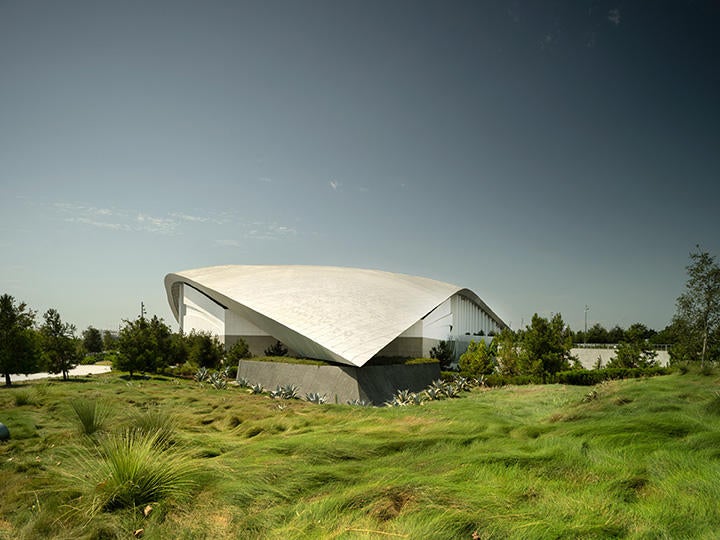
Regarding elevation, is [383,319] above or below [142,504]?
above

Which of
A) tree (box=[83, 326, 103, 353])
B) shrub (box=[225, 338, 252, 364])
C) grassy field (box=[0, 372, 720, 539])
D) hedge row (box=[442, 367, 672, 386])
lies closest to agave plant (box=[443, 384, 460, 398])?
hedge row (box=[442, 367, 672, 386])

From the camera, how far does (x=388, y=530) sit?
3.24 metres

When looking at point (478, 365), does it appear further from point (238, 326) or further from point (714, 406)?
point (714, 406)

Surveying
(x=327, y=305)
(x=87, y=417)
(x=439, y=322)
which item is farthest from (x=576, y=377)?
(x=87, y=417)

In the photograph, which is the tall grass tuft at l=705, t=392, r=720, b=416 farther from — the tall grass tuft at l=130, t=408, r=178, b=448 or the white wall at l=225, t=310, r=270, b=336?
the white wall at l=225, t=310, r=270, b=336

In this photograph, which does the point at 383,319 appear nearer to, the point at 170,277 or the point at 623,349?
the point at 623,349

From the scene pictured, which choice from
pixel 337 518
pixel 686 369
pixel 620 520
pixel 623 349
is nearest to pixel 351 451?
pixel 337 518

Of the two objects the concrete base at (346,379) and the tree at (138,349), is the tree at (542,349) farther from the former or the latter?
the tree at (138,349)

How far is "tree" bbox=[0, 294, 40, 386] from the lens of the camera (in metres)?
16.8

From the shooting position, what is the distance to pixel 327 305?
2005 cm

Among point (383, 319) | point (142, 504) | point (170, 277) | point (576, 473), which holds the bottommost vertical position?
point (142, 504)

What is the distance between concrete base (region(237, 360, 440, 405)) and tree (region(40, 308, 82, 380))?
875cm

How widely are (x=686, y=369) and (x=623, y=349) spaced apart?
14.6m

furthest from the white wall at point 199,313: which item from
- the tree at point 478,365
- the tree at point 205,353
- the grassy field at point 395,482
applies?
the grassy field at point 395,482
